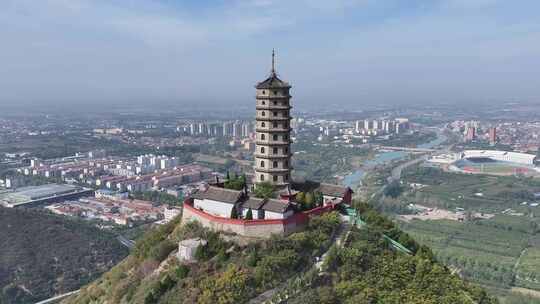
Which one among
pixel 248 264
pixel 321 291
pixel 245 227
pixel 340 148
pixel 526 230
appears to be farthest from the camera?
pixel 340 148

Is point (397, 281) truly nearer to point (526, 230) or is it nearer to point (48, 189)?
point (526, 230)

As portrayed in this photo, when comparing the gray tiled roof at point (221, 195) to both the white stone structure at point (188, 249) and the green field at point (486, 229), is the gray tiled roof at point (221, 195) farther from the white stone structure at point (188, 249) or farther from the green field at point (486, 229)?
the green field at point (486, 229)

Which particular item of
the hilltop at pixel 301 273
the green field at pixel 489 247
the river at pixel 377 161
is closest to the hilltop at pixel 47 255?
the hilltop at pixel 301 273

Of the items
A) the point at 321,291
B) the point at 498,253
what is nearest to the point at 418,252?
the point at 321,291

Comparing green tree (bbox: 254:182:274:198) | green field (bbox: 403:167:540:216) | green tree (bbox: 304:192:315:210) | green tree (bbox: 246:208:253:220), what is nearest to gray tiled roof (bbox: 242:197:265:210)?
green tree (bbox: 246:208:253:220)

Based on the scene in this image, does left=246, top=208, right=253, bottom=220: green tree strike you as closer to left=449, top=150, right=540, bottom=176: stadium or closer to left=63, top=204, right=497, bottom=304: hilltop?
left=63, top=204, right=497, bottom=304: hilltop

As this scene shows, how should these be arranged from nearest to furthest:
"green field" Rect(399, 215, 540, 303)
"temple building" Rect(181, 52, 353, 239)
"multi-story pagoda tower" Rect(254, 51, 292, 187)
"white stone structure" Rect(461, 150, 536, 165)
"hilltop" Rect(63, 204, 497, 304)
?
"hilltop" Rect(63, 204, 497, 304) → "temple building" Rect(181, 52, 353, 239) → "multi-story pagoda tower" Rect(254, 51, 292, 187) → "green field" Rect(399, 215, 540, 303) → "white stone structure" Rect(461, 150, 536, 165)
